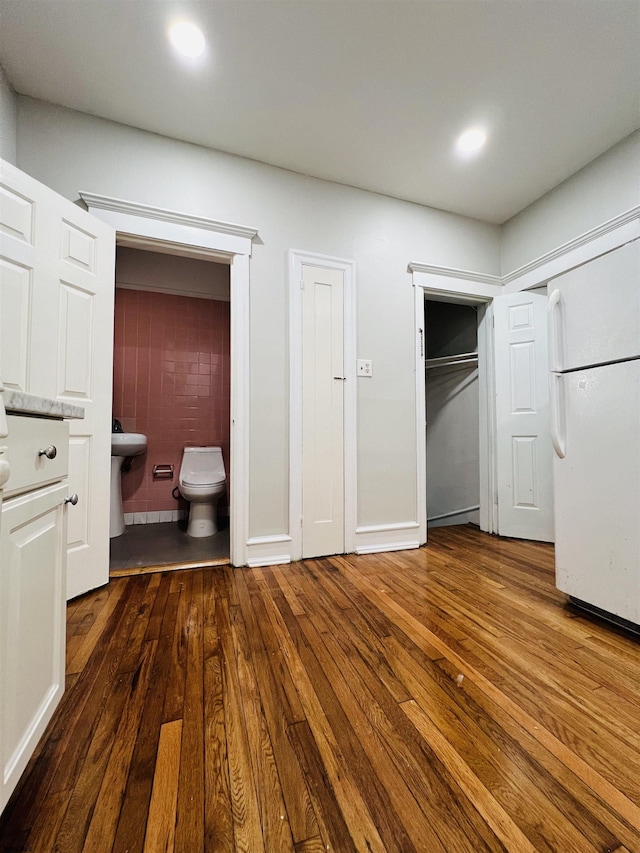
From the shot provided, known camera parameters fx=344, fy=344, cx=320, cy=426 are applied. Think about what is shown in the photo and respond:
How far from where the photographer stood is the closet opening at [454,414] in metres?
3.16

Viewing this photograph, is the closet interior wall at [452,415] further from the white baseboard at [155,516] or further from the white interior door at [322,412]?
the white baseboard at [155,516]

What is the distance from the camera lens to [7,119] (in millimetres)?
1703

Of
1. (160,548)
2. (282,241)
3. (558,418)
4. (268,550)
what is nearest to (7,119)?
(282,241)

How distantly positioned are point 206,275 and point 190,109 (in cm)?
157

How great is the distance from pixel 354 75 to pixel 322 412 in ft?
5.72

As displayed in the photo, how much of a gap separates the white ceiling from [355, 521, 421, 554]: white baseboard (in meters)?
2.42

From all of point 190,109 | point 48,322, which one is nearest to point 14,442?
point 48,322

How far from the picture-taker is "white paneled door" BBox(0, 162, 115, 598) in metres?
1.44

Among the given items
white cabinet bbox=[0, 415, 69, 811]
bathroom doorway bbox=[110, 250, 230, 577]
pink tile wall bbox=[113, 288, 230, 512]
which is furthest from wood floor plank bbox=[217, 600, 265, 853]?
pink tile wall bbox=[113, 288, 230, 512]

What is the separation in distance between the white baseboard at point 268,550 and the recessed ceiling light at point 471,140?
2.64 meters

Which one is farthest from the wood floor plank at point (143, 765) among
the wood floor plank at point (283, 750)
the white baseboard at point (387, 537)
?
the white baseboard at point (387, 537)

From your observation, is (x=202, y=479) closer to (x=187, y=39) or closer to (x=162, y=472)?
(x=162, y=472)

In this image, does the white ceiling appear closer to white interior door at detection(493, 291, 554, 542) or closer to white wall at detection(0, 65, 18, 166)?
white wall at detection(0, 65, 18, 166)

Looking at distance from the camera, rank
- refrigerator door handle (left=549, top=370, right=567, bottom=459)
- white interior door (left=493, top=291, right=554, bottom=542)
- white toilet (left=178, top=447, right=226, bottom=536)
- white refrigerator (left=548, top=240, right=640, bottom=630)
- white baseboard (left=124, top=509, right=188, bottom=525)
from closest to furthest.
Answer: white refrigerator (left=548, top=240, right=640, bottom=630) < refrigerator door handle (left=549, top=370, right=567, bottom=459) < white interior door (left=493, top=291, right=554, bottom=542) < white toilet (left=178, top=447, right=226, bottom=536) < white baseboard (left=124, top=509, right=188, bottom=525)
